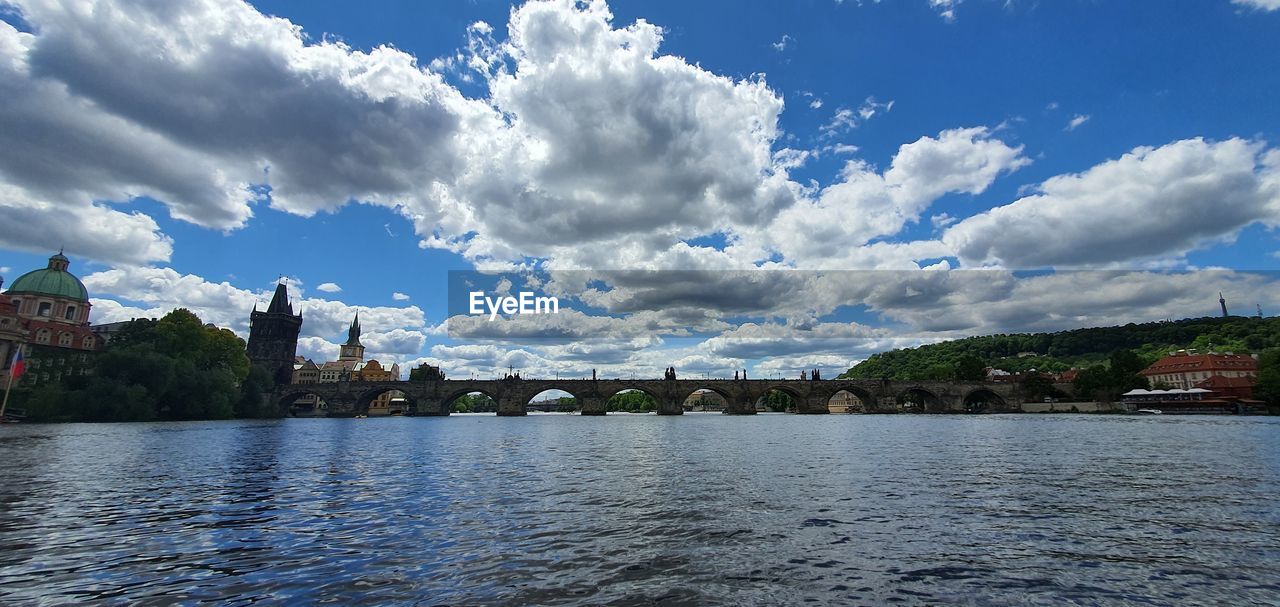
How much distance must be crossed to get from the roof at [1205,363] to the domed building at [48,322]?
174927mm

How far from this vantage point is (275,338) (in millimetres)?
163750

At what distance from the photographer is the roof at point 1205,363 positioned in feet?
366

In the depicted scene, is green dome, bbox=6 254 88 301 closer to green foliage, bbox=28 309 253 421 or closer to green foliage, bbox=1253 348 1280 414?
green foliage, bbox=28 309 253 421

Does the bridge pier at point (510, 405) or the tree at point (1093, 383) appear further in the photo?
the bridge pier at point (510, 405)

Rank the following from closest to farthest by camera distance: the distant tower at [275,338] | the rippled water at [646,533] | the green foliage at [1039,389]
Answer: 1. the rippled water at [646,533]
2. the green foliage at [1039,389]
3. the distant tower at [275,338]

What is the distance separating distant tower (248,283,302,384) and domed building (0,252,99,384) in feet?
138

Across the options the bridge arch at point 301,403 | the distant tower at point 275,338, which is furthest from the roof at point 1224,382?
the distant tower at point 275,338

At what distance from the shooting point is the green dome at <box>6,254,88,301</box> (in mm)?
112375

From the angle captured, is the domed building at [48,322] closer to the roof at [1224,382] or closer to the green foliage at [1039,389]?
the green foliage at [1039,389]

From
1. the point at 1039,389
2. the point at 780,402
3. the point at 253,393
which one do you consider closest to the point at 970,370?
the point at 1039,389

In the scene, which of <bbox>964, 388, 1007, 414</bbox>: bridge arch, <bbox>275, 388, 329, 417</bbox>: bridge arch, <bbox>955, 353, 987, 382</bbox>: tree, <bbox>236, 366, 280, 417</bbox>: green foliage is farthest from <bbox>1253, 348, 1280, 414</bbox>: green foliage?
<bbox>275, 388, 329, 417</bbox>: bridge arch

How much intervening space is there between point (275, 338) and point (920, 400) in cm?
16814

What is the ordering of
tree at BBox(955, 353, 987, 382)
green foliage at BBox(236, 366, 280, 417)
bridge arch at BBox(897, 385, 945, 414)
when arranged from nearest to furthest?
green foliage at BBox(236, 366, 280, 417), bridge arch at BBox(897, 385, 945, 414), tree at BBox(955, 353, 987, 382)

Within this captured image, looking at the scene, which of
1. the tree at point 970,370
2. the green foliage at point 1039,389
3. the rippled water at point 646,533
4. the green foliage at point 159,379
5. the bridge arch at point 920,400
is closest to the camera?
the rippled water at point 646,533
